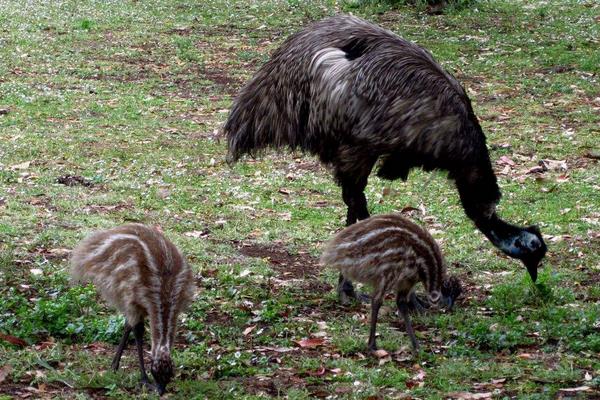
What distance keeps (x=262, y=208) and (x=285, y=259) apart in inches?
69.7

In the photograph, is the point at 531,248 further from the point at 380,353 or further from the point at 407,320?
the point at 380,353

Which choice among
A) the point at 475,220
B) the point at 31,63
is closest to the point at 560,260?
the point at 475,220

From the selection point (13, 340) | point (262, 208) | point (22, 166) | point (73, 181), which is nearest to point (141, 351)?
point (13, 340)

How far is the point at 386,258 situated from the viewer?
22.7 feet

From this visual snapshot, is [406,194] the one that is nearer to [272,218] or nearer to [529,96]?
[272,218]

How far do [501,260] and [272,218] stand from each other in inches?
99.5

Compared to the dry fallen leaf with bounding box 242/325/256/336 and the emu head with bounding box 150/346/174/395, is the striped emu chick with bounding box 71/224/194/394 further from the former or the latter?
the dry fallen leaf with bounding box 242/325/256/336

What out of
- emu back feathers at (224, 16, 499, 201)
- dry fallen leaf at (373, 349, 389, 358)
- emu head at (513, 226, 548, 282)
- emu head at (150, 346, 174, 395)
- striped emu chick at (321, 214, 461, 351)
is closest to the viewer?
emu head at (150, 346, 174, 395)

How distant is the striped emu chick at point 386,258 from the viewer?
273 inches

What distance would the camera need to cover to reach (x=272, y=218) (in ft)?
34.4

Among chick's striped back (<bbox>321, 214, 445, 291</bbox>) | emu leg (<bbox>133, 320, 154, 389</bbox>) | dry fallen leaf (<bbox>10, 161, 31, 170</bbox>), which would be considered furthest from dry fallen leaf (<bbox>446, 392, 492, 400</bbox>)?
dry fallen leaf (<bbox>10, 161, 31, 170</bbox>)

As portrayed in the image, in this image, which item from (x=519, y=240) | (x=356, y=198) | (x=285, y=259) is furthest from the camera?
(x=285, y=259)

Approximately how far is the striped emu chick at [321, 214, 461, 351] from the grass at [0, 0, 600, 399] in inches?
13.8

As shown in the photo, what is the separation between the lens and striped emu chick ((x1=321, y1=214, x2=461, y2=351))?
6938 mm
